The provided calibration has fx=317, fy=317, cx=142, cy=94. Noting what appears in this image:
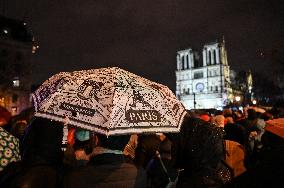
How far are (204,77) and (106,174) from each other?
126m

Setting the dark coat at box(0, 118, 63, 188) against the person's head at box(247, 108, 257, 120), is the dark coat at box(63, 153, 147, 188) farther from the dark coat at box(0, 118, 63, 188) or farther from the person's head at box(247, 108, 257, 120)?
the person's head at box(247, 108, 257, 120)

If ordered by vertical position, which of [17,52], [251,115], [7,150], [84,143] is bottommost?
[84,143]

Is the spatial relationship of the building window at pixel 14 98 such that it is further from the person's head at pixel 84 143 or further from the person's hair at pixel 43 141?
the person's hair at pixel 43 141

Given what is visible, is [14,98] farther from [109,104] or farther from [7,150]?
[109,104]

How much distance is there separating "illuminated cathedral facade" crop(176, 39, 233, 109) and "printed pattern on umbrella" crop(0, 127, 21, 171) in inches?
4561

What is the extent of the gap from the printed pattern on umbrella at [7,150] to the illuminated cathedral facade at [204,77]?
116 meters

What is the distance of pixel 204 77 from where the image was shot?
4985 inches

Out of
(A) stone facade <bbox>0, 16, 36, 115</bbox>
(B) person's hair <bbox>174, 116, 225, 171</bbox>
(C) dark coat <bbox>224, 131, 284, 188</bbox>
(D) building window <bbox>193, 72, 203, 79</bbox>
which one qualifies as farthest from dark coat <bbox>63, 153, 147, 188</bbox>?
(D) building window <bbox>193, 72, 203, 79</bbox>

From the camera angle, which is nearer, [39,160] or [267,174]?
[267,174]

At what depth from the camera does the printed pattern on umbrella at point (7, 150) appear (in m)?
3.02

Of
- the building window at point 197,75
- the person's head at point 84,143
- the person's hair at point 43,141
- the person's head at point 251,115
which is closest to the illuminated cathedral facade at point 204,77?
the building window at point 197,75

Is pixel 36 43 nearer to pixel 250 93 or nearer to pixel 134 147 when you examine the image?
pixel 134 147

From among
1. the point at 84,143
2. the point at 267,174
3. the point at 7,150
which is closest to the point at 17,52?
the point at 84,143

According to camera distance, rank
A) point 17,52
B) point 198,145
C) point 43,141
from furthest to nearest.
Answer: point 17,52, point 198,145, point 43,141
